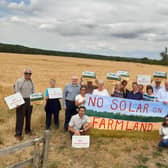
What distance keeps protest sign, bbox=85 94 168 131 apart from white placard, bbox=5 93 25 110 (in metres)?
1.95

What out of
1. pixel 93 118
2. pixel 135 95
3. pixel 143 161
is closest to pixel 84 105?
pixel 93 118

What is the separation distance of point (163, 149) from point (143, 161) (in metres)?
1.11

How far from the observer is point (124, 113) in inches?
313

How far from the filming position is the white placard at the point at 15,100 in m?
6.77

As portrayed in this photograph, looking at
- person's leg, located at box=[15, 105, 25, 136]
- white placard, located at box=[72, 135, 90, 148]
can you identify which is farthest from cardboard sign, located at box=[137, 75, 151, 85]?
person's leg, located at box=[15, 105, 25, 136]

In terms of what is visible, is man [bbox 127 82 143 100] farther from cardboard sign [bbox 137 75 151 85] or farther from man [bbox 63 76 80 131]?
man [bbox 63 76 80 131]

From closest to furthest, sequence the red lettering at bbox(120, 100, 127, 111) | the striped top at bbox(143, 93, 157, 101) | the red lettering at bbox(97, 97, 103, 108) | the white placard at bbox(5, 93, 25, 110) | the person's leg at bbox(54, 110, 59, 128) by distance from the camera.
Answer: the white placard at bbox(5, 93, 25, 110) → the red lettering at bbox(97, 97, 103, 108) → the red lettering at bbox(120, 100, 127, 111) → the striped top at bbox(143, 93, 157, 101) → the person's leg at bbox(54, 110, 59, 128)

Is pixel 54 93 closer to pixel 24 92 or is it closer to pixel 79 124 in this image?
pixel 24 92

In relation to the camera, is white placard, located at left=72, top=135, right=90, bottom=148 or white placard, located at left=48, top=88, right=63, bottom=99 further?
white placard, located at left=48, top=88, right=63, bottom=99

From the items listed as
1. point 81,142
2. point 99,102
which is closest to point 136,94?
point 99,102

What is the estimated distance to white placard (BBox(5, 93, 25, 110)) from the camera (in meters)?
6.77

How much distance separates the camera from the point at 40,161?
5484 mm

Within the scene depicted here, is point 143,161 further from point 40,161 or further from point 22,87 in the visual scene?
point 22,87

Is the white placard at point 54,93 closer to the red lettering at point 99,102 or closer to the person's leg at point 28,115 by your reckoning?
the person's leg at point 28,115
